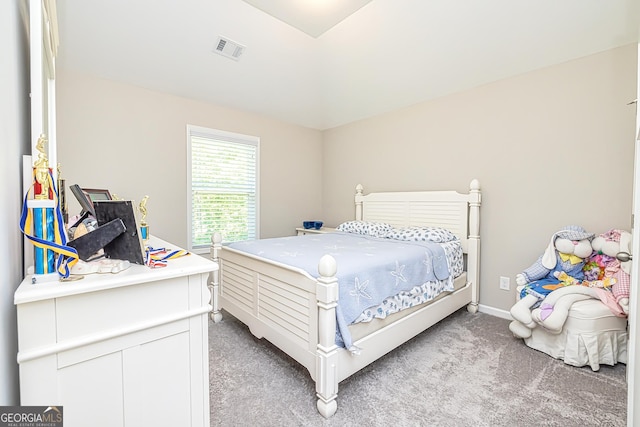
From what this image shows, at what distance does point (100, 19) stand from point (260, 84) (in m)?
1.52

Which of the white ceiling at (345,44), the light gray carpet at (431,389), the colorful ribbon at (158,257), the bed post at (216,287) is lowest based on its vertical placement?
the light gray carpet at (431,389)

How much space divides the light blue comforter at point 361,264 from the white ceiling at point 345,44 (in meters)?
1.84

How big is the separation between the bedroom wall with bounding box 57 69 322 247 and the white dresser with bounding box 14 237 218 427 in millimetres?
2478

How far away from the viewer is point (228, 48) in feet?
9.39

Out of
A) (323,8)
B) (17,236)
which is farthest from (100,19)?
(17,236)

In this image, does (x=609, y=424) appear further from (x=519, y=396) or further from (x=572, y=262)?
(x=572, y=262)

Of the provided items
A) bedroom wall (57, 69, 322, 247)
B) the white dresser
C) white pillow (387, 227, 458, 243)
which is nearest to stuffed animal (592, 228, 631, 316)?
white pillow (387, 227, 458, 243)

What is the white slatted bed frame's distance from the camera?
1.56m

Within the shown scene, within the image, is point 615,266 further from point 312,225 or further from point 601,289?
point 312,225

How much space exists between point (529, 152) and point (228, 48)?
307cm

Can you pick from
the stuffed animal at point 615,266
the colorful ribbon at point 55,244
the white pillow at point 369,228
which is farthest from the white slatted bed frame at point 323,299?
the colorful ribbon at point 55,244

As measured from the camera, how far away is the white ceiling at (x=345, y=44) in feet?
7.34

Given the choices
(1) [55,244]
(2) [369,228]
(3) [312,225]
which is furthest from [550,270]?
(1) [55,244]

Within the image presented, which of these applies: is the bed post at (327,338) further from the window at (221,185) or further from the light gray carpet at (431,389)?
the window at (221,185)
